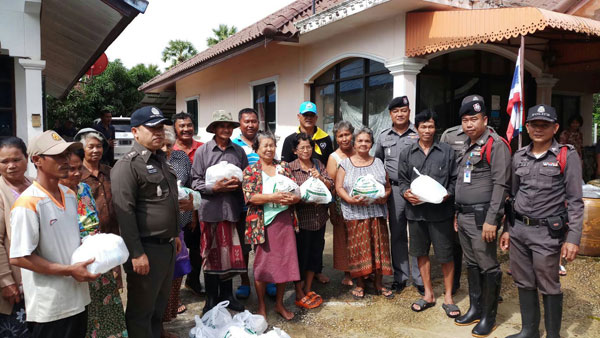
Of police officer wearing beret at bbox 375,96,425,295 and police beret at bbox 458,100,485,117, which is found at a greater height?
police beret at bbox 458,100,485,117

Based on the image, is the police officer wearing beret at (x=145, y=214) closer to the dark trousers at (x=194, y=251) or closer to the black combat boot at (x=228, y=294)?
the black combat boot at (x=228, y=294)

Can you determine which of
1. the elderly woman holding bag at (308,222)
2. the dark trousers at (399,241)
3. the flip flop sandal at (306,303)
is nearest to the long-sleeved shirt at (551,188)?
the dark trousers at (399,241)

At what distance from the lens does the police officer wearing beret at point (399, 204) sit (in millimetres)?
4266

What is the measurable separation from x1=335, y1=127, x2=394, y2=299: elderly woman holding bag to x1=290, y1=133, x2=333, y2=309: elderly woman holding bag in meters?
0.21

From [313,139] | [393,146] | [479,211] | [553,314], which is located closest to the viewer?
[553,314]

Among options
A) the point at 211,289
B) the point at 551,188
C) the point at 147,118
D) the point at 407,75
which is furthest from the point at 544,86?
the point at 147,118

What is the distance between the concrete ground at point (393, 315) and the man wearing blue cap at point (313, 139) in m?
0.63

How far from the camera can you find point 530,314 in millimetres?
3252

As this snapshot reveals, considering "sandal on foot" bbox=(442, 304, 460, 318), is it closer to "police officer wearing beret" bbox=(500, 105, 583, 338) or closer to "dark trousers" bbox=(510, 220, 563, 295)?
"police officer wearing beret" bbox=(500, 105, 583, 338)

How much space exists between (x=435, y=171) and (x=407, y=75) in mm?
2801

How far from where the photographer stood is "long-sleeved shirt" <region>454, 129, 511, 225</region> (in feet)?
10.9

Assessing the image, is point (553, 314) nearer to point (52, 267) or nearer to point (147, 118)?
point (147, 118)

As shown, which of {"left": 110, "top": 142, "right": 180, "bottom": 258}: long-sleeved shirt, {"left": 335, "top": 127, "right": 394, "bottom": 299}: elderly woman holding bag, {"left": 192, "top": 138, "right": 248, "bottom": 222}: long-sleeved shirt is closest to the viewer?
{"left": 110, "top": 142, "right": 180, "bottom": 258}: long-sleeved shirt

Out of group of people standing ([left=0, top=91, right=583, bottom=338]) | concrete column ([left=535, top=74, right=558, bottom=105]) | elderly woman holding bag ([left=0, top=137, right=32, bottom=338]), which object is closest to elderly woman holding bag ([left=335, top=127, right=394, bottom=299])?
group of people standing ([left=0, top=91, right=583, bottom=338])
